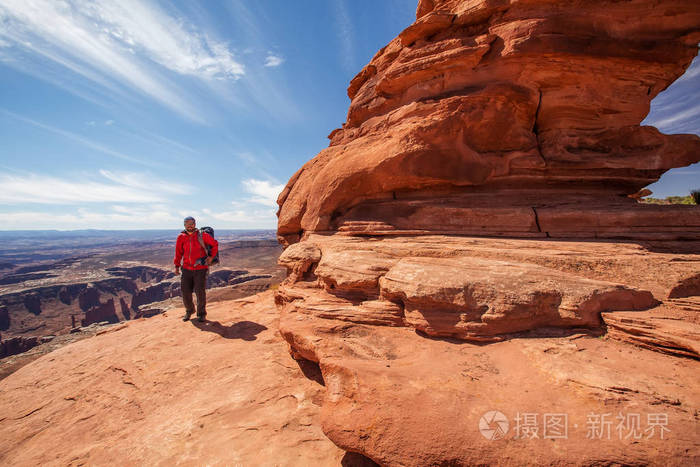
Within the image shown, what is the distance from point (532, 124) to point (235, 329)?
9950 mm

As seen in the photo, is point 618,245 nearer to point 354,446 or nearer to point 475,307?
point 475,307

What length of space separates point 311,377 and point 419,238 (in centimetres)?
407

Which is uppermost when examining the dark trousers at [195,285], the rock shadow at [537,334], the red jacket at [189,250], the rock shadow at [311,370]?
the red jacket at [189,250]

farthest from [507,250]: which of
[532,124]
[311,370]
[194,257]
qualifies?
[194,257]

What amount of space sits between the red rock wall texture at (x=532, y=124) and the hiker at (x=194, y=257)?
4044mm

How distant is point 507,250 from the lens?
565cm

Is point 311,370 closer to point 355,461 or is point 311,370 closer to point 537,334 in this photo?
point 355,461

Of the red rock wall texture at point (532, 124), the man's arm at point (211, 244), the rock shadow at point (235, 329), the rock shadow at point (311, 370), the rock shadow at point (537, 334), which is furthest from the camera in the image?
the man's arm at point (211, 244)

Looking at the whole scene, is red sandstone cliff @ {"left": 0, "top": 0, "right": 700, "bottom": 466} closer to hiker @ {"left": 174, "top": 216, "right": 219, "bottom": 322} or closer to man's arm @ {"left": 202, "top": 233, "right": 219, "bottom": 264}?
hiker @ {"left": 174, "top": 216, "right": 219, "bottom": 322}

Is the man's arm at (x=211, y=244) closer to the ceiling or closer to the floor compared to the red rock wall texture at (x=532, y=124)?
closer to the floor

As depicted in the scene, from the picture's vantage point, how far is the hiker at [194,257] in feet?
23.3

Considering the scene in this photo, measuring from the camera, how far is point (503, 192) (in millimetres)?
7352

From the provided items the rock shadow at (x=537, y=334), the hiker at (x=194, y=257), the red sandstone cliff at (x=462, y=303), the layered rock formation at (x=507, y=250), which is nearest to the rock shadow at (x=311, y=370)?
the red sandstone cliff at (x=462, y=303)

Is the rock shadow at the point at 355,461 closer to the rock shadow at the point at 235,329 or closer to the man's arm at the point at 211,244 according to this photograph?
the rock shadow at the point at 235,329
